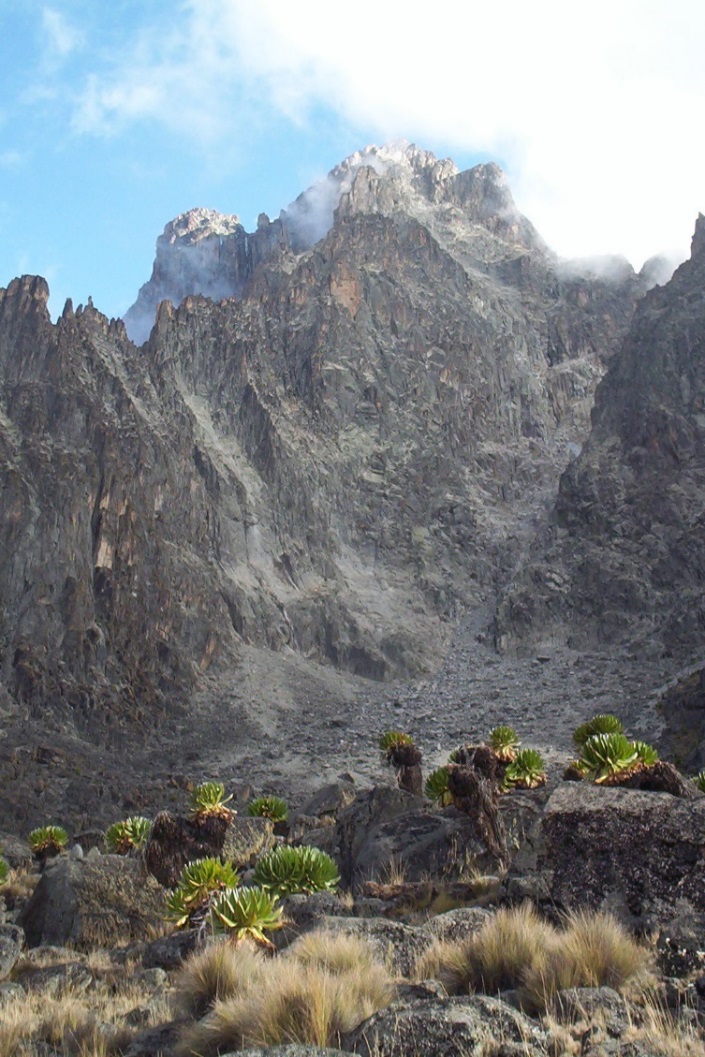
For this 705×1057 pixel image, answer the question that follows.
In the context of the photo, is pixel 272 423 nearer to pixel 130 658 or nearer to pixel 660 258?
pixel 130 658

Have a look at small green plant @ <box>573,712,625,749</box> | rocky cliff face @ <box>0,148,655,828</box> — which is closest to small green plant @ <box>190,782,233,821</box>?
small green plant @ <box>573,712,625,749</box>

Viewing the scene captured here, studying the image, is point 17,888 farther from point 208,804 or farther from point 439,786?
point 439,786

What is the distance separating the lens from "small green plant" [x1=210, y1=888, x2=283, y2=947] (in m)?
11.8

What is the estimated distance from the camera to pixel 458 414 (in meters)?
146

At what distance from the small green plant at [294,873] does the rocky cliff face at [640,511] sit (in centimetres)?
8591

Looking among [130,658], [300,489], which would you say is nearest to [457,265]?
[300,489]

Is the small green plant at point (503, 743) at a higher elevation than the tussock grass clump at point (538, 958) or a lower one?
higher

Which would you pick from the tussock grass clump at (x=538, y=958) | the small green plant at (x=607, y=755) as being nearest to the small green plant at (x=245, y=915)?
the tussock grass clump at (x=538, y=958)

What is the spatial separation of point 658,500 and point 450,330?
5305 centimetres

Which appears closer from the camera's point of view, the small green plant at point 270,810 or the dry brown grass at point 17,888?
the dry brown grass at point 17,888

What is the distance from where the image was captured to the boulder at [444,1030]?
20.6ft

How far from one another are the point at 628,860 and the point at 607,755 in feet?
26.0

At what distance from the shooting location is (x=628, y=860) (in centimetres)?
952

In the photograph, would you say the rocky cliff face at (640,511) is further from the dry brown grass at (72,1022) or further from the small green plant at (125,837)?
the dry brown grass at (72,1022)
